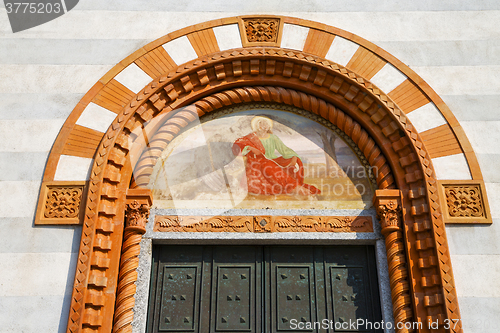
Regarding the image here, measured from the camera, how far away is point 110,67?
19.5 feet


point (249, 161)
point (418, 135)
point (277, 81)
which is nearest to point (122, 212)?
point (249, 161)

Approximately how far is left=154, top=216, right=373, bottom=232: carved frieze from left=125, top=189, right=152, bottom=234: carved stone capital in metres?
0.21

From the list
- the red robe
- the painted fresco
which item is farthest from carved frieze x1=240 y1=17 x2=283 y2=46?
the red robe

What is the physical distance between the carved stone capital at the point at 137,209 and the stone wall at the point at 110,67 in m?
0.58

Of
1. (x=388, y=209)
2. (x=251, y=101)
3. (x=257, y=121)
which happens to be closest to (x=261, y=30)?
(x=251, y=101)

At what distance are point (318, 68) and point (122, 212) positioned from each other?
116 inches

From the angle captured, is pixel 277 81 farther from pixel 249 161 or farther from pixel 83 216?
pixel 83 216

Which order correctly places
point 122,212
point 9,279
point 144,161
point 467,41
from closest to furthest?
1. point 9,279
2. point 122,212
3. point 144,161
4. point 467,41

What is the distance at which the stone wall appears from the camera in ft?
15.5

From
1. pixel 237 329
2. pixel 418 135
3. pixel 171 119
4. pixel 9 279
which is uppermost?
pixel 171 119

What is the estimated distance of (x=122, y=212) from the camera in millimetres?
5207

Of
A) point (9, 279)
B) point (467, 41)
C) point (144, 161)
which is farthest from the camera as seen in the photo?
point (467, 41)

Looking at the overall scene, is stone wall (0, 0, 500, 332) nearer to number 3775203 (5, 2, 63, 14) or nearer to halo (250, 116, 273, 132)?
number 3775203 (5, 2, 63, 14)

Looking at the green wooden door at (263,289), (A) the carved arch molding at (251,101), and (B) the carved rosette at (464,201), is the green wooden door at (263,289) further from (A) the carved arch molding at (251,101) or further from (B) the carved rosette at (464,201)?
(B) the carved rosette at (464,201)
